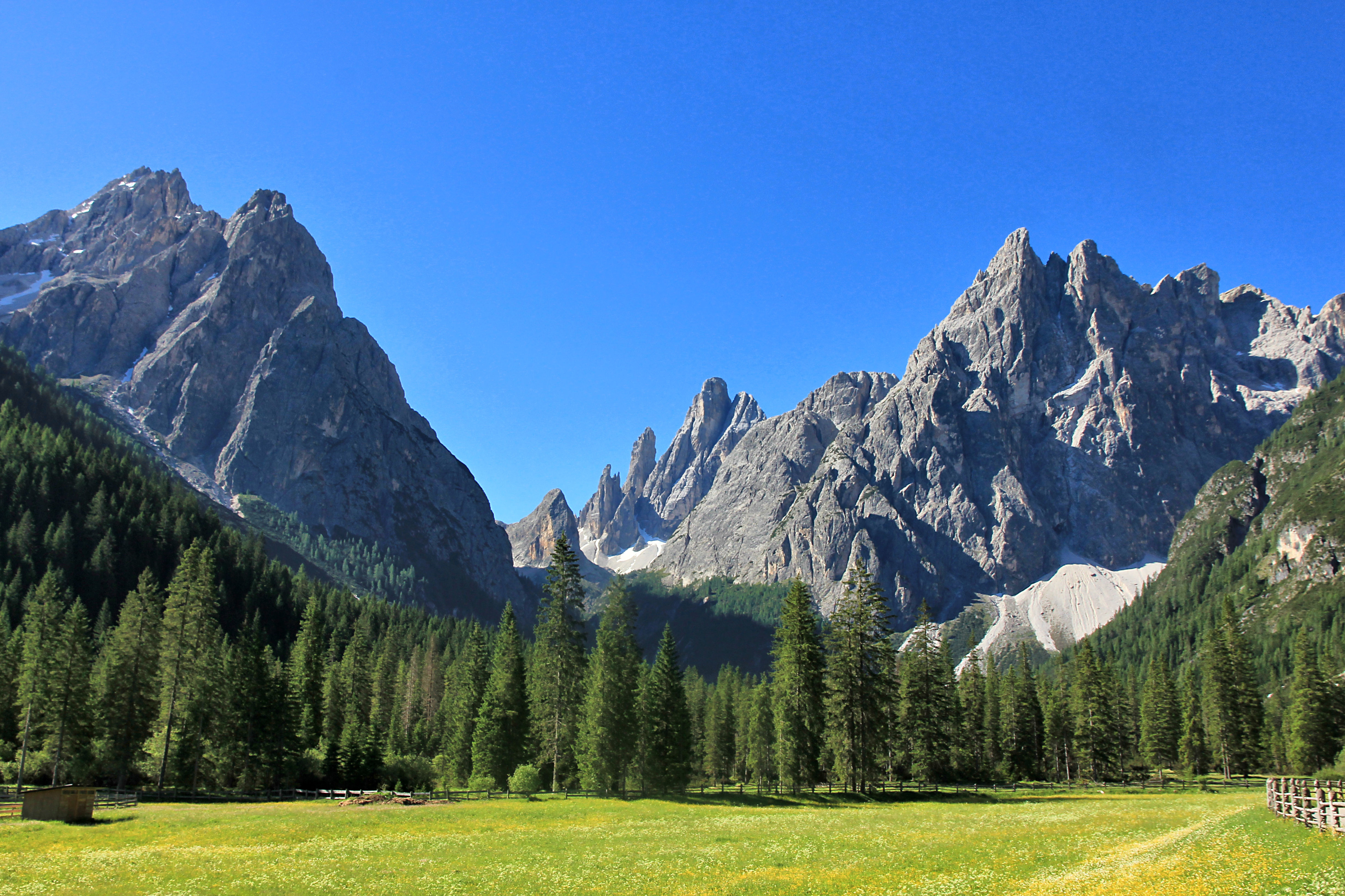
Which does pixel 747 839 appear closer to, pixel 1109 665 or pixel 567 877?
pixel 567 877

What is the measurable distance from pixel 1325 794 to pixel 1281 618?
579 ft

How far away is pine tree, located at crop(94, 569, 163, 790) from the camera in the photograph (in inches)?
2569

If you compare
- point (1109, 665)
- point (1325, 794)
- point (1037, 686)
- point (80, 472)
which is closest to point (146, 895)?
point (1325, 794)

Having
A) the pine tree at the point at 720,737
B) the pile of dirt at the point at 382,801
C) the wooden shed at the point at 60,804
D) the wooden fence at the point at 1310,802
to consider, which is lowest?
the pine tree at the point at 720,737

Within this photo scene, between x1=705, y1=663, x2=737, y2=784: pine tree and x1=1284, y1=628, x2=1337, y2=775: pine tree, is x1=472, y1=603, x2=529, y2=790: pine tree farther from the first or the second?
x1=1284, y1=628, x2=1337, y2=775: pine tree

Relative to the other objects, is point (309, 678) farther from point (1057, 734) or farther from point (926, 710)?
point (1057, 734)

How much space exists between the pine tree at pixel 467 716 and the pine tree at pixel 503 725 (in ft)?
6.99

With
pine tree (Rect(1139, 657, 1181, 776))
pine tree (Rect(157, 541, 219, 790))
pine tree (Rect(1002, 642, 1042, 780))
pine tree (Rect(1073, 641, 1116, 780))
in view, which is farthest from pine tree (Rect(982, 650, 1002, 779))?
pine tree (Rect(157, 541, 219, 790))

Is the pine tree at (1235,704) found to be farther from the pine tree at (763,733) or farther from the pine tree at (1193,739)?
the pine tree at (763,733)

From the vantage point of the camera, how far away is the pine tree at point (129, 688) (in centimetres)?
6525

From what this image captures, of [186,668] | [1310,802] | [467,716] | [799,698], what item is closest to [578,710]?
[467,716]

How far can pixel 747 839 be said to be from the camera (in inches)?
1372

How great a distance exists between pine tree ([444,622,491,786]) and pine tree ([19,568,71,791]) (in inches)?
1147

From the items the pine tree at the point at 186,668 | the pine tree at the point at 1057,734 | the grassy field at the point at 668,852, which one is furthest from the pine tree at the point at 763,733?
the pine tree at the point at 186,668
